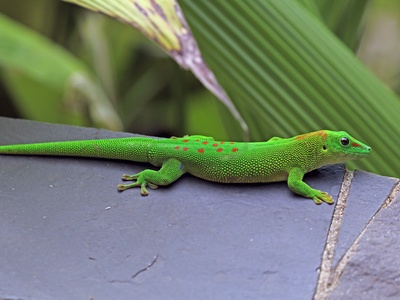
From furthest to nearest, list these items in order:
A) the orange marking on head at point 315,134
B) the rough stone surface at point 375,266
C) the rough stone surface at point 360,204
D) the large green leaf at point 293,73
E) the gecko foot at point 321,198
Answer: the large green leaf at point 293,73, the orange marking on head at point 315,134, the gecko foot at point 321,198, the rough stone surface at point 360,204, the rough stone surface at point 375,266

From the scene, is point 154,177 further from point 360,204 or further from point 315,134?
point 360,204

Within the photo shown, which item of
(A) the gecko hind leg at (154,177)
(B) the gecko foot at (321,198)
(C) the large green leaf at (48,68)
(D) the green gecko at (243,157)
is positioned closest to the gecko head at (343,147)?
(D) the green gecko at (243,157)

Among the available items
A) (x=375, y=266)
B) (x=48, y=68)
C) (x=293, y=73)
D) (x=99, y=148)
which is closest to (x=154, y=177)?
(x=99, y=148)

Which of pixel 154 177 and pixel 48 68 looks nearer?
pixel 154 177

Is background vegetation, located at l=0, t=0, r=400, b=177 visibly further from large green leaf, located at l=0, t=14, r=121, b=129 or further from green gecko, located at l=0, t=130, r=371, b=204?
green gecko, located at l=0, t=130, r=371, b=204

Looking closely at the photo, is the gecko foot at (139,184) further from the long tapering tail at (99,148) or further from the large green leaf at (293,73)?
the large green leaf at (293,73)

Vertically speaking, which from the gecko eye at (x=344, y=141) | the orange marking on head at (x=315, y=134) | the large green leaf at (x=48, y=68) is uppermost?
the gecko eye at (x=344, y=141)
